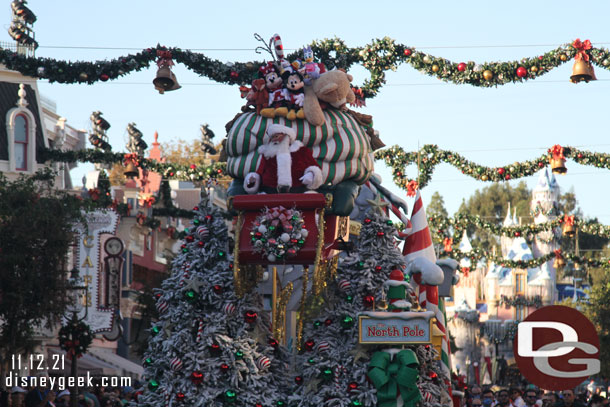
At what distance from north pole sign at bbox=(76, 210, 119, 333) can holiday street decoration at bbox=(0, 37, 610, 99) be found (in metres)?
6.58

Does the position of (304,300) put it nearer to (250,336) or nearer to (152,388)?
(250,336)

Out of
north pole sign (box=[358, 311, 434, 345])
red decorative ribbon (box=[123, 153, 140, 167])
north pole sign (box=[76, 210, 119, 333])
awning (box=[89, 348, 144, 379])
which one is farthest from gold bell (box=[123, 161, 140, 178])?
awning (box=[89, 348, 144, 379])

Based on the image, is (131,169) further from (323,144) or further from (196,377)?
(196,377)

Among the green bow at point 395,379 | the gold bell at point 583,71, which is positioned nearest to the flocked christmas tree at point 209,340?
the green bow at point 395,379

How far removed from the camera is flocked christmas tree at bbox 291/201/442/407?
36.1ft

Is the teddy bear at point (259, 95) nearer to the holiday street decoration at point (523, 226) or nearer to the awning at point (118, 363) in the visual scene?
the holiday street decoration at point (523, 226)

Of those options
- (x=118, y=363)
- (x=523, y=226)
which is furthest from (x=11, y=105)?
(x=523, y=226)

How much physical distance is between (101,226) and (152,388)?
11.9 m

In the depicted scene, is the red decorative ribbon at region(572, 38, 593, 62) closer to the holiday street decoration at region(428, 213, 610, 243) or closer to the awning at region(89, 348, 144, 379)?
the holiday street decoration at region(428, 213, 610, 243)

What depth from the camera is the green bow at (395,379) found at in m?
10.8

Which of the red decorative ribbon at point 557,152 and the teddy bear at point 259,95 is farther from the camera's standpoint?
the red decorative ribbon at point 557,152

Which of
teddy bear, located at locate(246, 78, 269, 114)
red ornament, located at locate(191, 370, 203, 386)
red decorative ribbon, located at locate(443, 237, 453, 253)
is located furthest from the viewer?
red decorative ribbon, located at locate(443, 237, 453, 253)

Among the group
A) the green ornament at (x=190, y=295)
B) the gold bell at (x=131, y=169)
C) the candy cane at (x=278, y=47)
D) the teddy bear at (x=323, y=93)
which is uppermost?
the gold bell at (x=131, y=169)

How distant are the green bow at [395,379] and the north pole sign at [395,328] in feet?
0.80
